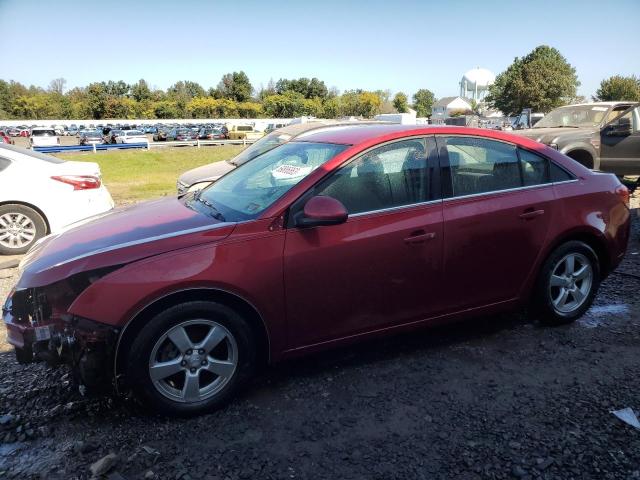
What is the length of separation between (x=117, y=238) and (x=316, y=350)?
1427 mm

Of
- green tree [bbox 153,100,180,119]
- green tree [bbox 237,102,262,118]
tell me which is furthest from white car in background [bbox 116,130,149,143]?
green tree [bbox 237,102,262,118]

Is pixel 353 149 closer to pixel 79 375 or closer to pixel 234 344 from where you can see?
pixel 234 344

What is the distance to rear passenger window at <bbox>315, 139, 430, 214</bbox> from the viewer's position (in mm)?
3234

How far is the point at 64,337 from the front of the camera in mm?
2701

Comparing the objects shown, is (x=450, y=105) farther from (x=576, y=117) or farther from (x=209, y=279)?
(x=209, y=279)

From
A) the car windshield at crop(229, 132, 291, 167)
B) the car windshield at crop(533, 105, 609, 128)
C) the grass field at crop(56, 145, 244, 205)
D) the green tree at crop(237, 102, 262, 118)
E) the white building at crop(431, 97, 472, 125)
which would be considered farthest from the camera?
the white building at crop(431, 97, 472, 125)

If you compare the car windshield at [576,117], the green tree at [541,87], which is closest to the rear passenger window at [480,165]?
the car windshield at [576,117]

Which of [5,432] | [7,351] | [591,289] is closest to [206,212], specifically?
[5,432]

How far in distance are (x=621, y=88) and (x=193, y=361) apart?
244 ft

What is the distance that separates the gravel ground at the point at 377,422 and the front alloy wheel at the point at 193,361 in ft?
0.60

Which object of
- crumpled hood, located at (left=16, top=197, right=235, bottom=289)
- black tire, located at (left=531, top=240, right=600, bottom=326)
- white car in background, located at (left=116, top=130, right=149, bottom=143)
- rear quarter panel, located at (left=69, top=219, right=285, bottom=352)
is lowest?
black tire, located at (left=531, top=240, right=600, bottom=326)

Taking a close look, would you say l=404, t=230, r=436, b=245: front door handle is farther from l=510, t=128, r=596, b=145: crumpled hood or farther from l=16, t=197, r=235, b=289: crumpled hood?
l=510, t=128, r=596, b=145: crumpled hood

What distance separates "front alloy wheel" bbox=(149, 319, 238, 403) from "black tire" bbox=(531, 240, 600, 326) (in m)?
2.49

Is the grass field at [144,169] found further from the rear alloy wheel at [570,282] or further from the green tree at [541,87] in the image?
the green tree at [541,87]
